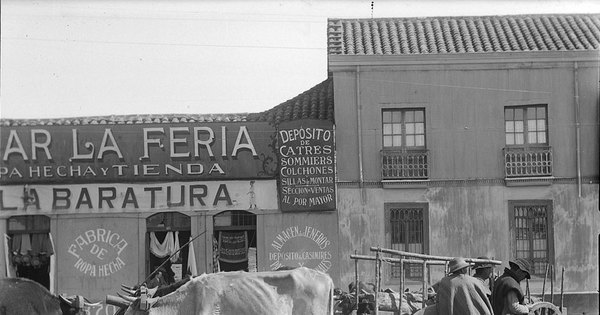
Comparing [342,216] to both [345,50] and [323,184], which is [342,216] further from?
[345,50]

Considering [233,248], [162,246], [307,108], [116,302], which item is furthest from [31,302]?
[307,108]

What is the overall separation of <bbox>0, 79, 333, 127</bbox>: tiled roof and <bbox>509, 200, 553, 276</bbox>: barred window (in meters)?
5.63

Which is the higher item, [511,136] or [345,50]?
[345,50]

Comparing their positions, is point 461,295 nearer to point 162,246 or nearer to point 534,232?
point 534,232

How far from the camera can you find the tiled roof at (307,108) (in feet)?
86.6

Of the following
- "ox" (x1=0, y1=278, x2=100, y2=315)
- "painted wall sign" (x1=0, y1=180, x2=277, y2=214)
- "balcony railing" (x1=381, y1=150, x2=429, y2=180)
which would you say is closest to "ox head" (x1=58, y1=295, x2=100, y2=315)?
"ox" (x1=0, y1=278, x2=100, y2=315)

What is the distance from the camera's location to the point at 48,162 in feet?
86.3

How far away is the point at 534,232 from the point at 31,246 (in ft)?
43.2

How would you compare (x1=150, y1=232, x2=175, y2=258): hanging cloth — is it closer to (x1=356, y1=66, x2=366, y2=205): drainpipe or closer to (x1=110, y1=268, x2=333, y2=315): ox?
(x1=356, y1=66, x2=366, y2=205): drainpipe

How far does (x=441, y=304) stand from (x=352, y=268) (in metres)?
13.1

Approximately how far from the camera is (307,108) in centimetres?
2684

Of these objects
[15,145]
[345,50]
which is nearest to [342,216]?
[345,50]

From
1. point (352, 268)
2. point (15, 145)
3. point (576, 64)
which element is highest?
point (576, 64)

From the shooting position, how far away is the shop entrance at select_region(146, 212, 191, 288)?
83.7 feet
